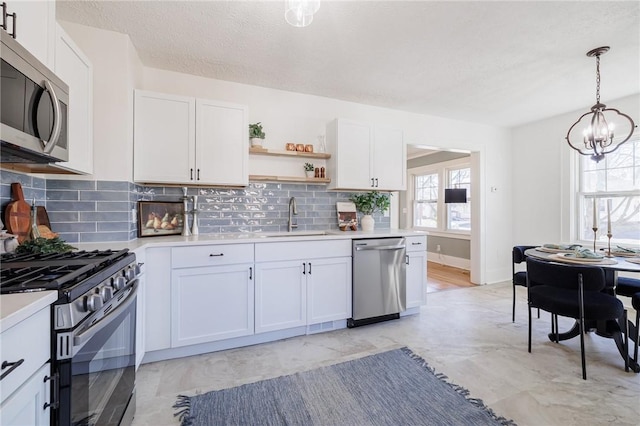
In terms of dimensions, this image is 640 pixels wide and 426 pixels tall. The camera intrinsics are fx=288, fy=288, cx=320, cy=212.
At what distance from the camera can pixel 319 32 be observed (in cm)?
225

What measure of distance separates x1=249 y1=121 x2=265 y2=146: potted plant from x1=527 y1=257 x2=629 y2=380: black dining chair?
9.00 feet

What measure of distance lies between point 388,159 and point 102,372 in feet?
10.5

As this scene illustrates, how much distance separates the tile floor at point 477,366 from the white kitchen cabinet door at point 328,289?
19cm

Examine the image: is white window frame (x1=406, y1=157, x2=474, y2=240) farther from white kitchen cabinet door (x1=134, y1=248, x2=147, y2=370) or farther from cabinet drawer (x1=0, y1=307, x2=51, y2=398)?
cabinet drawer (x1=0, y1=307, x2=51, y2=398)

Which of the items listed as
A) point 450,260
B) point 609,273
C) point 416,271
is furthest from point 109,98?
point 450,260

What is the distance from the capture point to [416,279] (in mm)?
3293

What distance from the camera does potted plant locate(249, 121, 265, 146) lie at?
3027 millimetres

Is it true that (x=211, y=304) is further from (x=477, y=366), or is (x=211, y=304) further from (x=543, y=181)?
(x=543, y=181)

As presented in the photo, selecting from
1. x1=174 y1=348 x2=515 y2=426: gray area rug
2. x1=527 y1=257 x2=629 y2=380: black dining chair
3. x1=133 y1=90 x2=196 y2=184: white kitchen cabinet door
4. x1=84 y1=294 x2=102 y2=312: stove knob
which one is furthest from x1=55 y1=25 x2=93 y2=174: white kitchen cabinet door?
x1=527 y1=257 x2=629 y2=380: black dining chair

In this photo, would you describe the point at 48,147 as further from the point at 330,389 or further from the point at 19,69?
the point at 330,389

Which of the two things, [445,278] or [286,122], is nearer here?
[286,122]

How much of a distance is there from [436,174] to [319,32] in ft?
16.3

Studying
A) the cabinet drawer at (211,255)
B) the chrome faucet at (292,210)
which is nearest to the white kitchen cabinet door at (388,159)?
the chrome faucet at (292,210)

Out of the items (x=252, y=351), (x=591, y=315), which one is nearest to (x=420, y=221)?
(x=591, y=315)
